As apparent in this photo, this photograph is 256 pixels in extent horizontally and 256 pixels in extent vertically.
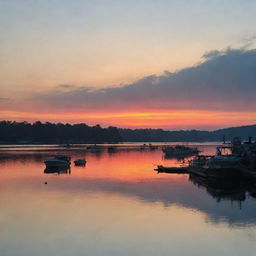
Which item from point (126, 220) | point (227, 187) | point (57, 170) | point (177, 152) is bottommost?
point (227, 187)

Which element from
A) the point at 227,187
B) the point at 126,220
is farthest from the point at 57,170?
the point at 126,220

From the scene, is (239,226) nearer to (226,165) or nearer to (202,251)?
(202,251)

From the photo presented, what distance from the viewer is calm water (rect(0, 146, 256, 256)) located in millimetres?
21938

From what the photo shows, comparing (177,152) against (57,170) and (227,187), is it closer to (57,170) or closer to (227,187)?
(57,170)

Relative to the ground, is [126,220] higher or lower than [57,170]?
lower

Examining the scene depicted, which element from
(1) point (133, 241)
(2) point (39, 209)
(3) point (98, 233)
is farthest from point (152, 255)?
(2) point (39, 209)

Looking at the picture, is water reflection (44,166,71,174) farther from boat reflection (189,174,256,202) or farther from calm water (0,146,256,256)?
boat reflection (189,174,256,202)

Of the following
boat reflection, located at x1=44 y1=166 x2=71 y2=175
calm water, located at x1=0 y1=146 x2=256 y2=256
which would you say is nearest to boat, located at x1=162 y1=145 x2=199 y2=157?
boat reflection, located at x1=44 y1=166 x2=71 y2=175

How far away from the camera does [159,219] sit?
2859 cm

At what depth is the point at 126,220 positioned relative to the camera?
28281 millimetres

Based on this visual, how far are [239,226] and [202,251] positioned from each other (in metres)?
5.95

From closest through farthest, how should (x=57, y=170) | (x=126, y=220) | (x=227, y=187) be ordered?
1. (x=126, y=220)
2. (x=227, y=187)
3. (x=57, y=170)

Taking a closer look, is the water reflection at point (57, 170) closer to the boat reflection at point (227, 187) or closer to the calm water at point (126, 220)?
the calm water at point (126, 220)

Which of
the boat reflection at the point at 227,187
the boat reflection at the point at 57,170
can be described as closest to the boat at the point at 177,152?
the boat reflection at the point at 57,170
